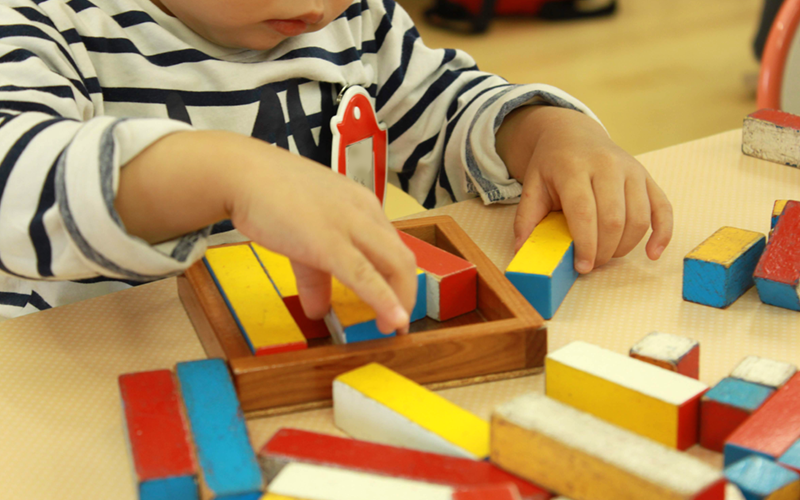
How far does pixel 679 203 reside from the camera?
68 centimetres

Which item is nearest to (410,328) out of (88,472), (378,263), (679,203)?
(378,263)

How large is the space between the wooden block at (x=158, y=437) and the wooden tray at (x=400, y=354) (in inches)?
1.5

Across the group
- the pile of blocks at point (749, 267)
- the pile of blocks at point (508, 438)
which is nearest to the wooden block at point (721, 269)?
the pile of blocks at point (749, 267)

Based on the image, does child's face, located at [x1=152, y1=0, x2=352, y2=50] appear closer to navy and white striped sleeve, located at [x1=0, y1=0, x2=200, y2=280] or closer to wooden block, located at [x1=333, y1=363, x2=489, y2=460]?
navy and white striped sleeve, located at [x1=0, y1=0, x2=200, y2=280]

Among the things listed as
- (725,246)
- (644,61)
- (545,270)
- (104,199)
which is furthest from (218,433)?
(644,61)

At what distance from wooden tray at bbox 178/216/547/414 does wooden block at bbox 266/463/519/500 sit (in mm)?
80

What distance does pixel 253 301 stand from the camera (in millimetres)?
479

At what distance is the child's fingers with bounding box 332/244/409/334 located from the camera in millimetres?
401

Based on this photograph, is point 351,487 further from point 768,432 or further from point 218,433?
point 768,432

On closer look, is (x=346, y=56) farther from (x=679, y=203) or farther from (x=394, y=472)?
(x=394, y=472)

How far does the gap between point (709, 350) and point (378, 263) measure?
0.21 meters

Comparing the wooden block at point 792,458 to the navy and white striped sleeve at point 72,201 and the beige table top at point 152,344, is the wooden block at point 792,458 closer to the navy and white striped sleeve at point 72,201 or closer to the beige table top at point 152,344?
the beige table top at point 152,344

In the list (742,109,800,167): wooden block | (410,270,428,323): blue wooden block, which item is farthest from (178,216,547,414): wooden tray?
(742,109,800,167): wooden block

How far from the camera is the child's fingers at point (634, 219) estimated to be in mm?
590
